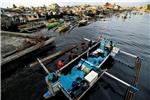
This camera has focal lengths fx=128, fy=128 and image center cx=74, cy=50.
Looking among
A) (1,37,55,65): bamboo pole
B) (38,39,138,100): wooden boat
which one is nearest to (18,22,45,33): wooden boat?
(1,37,55,65): bamboo pole

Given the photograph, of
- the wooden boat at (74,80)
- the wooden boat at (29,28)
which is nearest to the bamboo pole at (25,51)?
the wooden boat at (74,80)

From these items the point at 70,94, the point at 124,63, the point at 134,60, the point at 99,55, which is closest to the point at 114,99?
the point at 70,94

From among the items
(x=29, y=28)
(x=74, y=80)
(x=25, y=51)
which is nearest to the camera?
(x=74, y=80)

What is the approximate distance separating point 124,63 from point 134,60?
2517mm

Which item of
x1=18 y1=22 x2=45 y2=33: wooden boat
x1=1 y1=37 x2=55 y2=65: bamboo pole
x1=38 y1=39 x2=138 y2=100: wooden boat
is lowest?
x1=38 y1=39 x2=138 y2=100: wooden boat

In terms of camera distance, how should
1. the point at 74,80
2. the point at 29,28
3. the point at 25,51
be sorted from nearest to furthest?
the point at 74,80, the point at 25,51, the point at 29,28

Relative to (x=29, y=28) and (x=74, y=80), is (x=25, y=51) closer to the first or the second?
(x=74, y=80)

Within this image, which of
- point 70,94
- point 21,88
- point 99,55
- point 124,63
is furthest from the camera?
point 124,63

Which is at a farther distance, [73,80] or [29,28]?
[29,28]

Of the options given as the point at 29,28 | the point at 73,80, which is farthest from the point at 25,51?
the point at 29,28

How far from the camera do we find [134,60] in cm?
2133

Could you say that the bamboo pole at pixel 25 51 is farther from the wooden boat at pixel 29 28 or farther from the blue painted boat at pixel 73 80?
the wooden boat at pixel 29 28

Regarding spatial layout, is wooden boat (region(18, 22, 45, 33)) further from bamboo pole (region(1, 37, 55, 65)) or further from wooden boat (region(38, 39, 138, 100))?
wooden boat (region(38, 39, 138, 100))

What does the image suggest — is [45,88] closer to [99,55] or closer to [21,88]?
[21,88]
